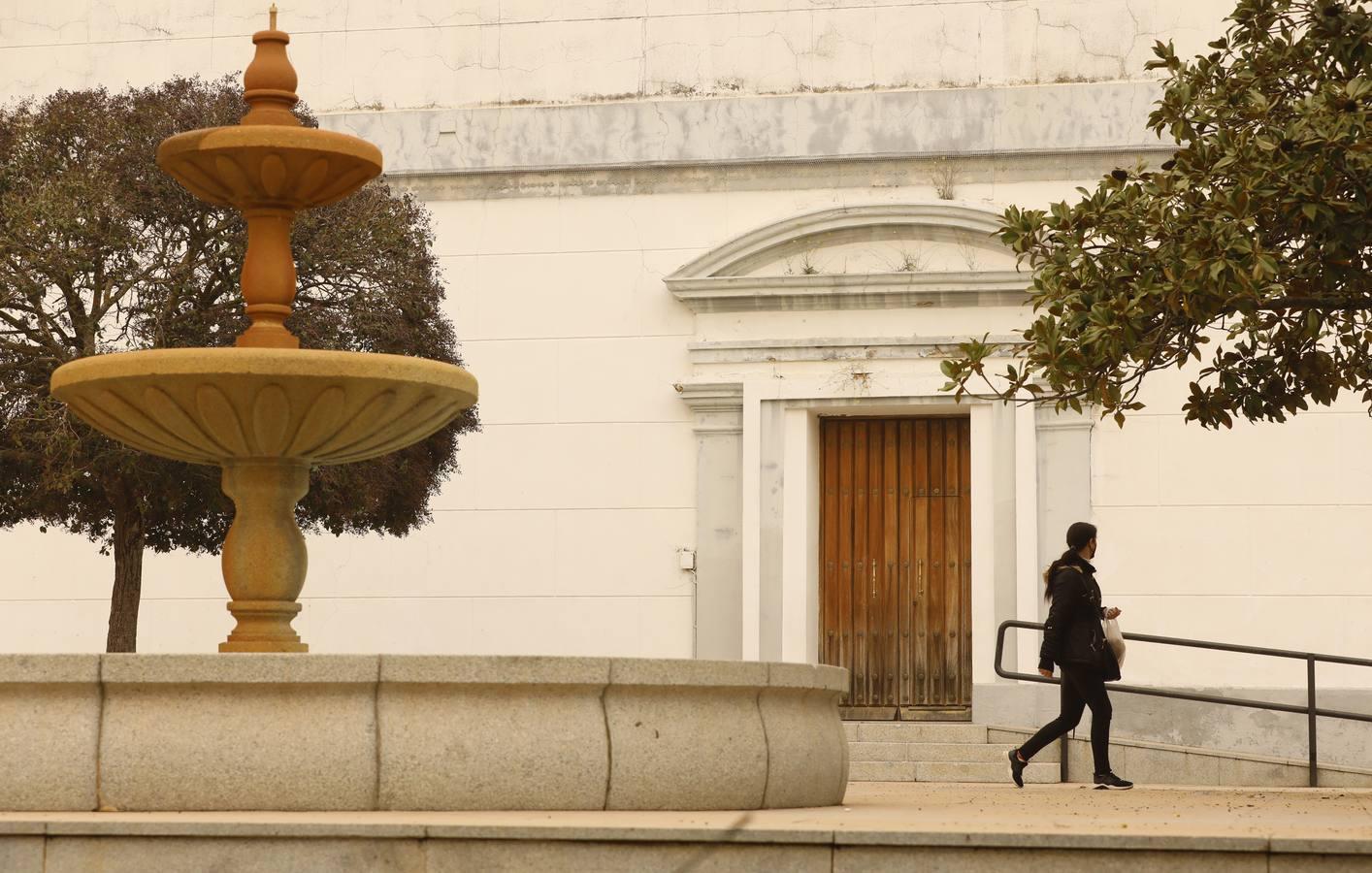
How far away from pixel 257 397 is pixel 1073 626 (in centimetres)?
501

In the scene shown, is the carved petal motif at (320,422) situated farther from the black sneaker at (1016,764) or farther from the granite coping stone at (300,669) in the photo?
the black sneaker at (1016,764)

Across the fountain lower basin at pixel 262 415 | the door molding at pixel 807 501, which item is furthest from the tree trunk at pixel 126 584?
the door molding at pixel 807 501

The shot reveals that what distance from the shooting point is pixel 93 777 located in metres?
7.93

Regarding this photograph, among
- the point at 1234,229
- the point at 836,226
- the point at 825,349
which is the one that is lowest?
the point at 1234,229

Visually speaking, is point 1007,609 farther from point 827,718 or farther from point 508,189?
point 827,718

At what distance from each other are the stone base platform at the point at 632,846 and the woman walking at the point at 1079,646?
4233 millimetres

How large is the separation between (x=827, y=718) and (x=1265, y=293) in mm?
3054

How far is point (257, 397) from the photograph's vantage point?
30.8ft

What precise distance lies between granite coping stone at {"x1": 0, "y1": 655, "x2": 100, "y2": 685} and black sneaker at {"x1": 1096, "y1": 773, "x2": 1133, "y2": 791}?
249 inches


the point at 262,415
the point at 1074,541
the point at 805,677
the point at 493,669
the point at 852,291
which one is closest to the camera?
the point at 493,669

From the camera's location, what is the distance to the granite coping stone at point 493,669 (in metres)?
7.96

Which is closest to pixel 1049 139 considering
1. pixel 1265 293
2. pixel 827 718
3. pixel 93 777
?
pixel 1265 293

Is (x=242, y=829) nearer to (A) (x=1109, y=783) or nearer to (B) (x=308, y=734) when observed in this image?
(B) (x=308, y=734)

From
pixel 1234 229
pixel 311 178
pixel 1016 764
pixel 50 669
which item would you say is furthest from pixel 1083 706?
pixel 50 669
